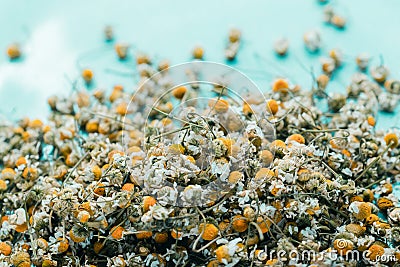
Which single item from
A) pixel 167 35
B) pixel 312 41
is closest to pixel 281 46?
pixel 312 41

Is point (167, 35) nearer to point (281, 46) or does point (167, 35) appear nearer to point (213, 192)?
point (281, 46)

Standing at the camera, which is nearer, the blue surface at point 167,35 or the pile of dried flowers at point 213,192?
the pile of dried flowers at point 213,192

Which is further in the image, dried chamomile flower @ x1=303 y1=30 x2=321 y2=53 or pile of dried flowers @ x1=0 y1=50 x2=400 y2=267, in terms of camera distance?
dried chamomile flower @ x1=303 y1=30 x2=321 y2=53

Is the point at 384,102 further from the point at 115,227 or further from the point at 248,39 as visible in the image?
the point at 115,227

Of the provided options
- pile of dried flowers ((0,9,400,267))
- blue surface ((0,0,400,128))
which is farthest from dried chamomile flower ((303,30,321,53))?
pile of dried flowers ((0,9,400,267))

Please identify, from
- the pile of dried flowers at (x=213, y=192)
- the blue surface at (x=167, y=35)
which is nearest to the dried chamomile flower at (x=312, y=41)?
the blue surface at (x=167, y=35)

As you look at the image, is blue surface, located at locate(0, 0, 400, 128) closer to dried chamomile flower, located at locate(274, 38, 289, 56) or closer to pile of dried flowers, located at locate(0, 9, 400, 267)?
dried chamomile flower, located at locate(274, 38, 289, 56)

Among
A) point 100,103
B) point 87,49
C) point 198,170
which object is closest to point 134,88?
point 100,103

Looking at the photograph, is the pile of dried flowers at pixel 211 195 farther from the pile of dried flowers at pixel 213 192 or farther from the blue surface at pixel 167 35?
the blue surface at pixel 167 35
